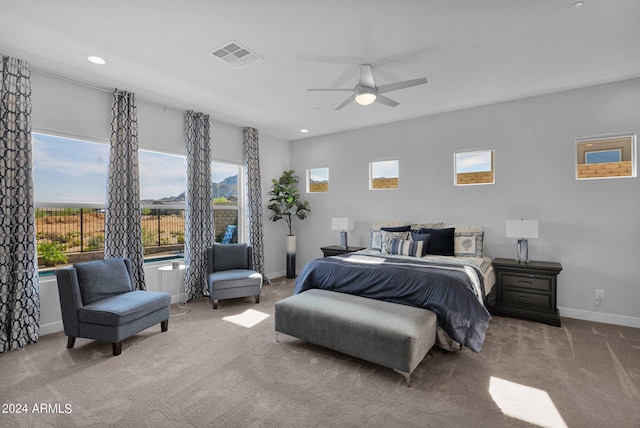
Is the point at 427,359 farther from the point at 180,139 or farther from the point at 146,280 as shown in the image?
the point at 180,139

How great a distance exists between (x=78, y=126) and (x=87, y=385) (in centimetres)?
300

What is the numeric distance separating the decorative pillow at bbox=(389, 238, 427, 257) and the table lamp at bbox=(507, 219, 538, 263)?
1119mm

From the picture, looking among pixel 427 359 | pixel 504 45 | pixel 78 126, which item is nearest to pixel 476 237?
pixel 427 359

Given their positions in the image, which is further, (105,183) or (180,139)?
(180,139)

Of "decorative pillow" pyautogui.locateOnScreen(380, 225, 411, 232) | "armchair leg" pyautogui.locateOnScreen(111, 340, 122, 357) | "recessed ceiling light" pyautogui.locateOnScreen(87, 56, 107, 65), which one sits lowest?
"armchair leg" pyautogui.locateOnScreen(111, 340, 122, 357)

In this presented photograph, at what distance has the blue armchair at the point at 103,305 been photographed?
2.97 meters

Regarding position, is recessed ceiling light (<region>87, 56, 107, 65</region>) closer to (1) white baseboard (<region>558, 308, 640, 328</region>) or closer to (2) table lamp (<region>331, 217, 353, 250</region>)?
(2) table lamp (<region>331, 217, 353, 250</region>)

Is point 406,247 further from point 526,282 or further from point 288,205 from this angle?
point 288,205

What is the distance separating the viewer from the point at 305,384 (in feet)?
8.18

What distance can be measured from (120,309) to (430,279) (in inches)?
122

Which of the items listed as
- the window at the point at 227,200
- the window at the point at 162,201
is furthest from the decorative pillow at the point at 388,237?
the window at the point at 162,201

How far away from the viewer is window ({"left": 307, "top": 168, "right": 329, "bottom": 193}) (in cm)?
646

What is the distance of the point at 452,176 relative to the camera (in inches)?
194

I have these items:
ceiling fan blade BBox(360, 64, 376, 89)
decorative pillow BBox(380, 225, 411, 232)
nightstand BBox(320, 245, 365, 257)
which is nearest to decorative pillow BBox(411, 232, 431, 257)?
decorative pillow BBox(380, 225, 411, 232)
